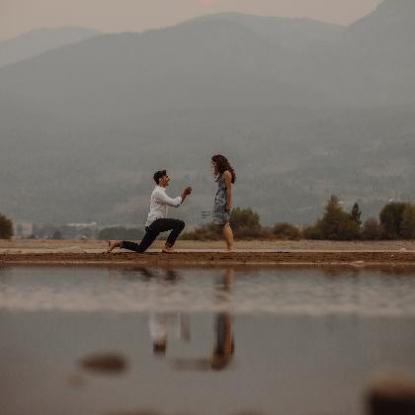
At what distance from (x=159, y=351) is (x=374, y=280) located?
25.1 ft

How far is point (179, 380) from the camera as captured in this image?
736 centimetres

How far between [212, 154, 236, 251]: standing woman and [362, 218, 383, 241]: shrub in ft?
47.6

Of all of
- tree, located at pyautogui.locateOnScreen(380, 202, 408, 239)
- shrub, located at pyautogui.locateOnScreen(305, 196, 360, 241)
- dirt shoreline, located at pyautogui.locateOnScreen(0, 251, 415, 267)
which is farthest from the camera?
tree, located at pyautogui.locateOnScreen(380, 202, 408, 239)

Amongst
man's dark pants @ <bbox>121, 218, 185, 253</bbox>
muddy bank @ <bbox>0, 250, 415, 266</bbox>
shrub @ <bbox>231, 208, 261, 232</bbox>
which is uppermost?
shrub @ <bbox>231, 208, 261, 232</bbox>

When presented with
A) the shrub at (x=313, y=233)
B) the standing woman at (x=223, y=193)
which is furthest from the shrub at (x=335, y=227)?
the standing woman at (x=223, y=193)

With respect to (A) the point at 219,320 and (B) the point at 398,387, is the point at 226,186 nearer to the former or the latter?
(A) the point at 219,320

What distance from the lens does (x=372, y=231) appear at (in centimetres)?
3581

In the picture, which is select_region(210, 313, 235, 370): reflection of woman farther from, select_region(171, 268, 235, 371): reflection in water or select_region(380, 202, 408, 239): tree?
select_region(380, 202, 408, 239): tree

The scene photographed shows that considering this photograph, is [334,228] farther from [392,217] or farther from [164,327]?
[164,327]

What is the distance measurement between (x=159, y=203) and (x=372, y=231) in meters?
16.5

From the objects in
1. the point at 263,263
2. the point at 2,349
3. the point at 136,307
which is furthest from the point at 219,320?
the point at 263,263

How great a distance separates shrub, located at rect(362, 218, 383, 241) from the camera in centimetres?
3516

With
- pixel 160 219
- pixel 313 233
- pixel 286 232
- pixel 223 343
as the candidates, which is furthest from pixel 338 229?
pixel 223 343

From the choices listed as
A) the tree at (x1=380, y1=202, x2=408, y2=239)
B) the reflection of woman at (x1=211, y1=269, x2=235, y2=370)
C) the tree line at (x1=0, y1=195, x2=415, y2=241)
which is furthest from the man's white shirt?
the tree at (x1=380, y1=202, x2=408, y2=239)
